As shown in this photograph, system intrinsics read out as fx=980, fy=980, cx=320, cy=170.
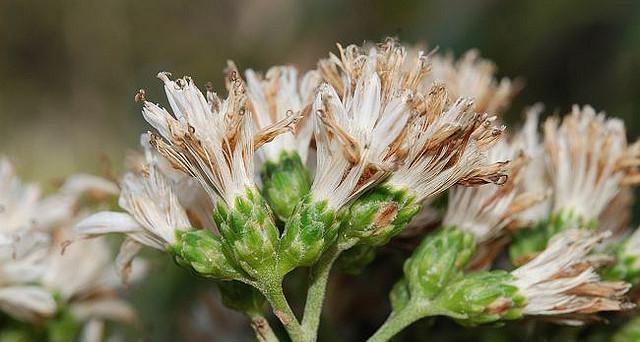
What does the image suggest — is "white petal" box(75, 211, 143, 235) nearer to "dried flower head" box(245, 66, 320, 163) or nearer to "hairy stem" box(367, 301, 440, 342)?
"dried flower head" box(245, 66, 320, 163)

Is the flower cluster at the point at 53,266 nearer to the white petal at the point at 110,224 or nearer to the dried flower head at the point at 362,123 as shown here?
the white petal at the point at 110,224

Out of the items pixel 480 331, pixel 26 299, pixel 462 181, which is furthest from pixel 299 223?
pixel 26 299

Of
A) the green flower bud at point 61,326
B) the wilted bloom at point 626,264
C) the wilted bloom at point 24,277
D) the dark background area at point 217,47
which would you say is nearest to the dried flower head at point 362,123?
the wilted bloom at point 626,264

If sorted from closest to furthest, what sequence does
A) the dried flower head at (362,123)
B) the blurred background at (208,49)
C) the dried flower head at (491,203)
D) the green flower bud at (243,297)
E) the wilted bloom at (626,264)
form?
the dried flower head at (362,123) < the green flower bud at (243,297) < the dried flower head at (491,203) < the wilted bloom at (626,264) < the blurred background at (208,49)

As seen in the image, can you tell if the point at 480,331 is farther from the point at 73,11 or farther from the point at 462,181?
the point at 73,11

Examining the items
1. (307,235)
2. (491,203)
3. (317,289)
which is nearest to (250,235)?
(307,235)

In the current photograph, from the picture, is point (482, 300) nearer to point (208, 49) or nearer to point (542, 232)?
point (542, 232)
